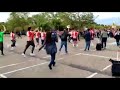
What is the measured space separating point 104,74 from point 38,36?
9.57 meters

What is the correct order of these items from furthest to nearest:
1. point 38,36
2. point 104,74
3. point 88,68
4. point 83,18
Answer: point 83,18 → point 38,36 → point 88,68 → point 104,74

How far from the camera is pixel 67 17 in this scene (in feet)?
102

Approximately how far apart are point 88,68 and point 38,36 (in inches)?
335
